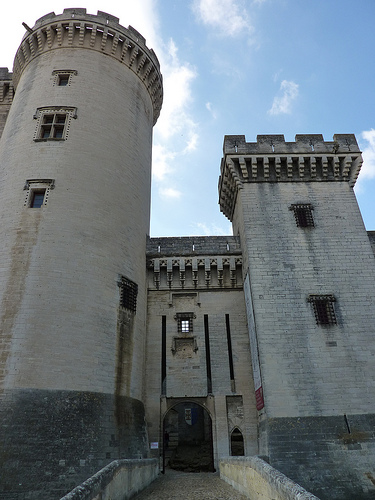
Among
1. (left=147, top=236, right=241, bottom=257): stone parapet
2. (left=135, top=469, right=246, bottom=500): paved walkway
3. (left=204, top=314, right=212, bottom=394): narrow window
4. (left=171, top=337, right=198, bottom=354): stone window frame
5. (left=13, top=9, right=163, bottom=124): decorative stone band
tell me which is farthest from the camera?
(left=13, top=9, right=163, bottom=124): decorative stone band

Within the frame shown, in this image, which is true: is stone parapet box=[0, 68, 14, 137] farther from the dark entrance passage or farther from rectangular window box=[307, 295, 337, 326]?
rectangular window box=[307, 295, 337, 326]

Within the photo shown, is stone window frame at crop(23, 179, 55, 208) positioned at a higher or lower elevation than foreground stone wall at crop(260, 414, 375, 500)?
higher

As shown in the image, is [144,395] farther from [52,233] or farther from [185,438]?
[185,438]

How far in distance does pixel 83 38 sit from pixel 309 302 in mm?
16595

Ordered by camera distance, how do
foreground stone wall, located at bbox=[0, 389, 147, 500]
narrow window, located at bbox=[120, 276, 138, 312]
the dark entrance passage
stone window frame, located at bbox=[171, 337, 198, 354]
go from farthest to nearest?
the dark entrance passage < stone window frame, located at bbox=[171, 337, 198, 354] < narrow window, located at bbox=[120, 276, 138, 312] < foreground stone wall, located at bbox=[0, 389, 147, 500]

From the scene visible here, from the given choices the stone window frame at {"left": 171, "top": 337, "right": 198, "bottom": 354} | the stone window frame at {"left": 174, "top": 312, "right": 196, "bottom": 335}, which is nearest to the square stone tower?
the stone window frame at {"left": 171, "top": 337, "right": 198, "bottom": 354}


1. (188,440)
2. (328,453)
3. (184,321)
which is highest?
(184,321)

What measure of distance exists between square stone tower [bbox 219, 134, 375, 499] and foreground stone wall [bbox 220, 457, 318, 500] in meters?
3.18

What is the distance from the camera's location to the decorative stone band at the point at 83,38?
1762cm

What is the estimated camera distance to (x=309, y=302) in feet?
47.1

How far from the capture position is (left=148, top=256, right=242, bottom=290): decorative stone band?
1677 centimetres

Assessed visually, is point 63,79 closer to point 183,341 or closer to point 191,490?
point 183,341

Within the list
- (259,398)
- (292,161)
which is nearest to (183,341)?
(259,398)

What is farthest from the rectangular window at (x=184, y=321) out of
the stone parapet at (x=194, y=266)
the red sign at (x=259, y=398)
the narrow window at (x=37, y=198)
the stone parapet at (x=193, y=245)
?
the narrow window at (x=37, y=198)
